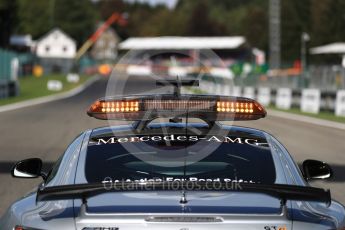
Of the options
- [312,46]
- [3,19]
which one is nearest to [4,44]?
[3,19]

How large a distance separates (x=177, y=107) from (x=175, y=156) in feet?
0.97

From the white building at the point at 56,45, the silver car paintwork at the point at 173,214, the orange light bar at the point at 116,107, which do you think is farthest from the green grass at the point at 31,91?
the white building at the point at 56,45

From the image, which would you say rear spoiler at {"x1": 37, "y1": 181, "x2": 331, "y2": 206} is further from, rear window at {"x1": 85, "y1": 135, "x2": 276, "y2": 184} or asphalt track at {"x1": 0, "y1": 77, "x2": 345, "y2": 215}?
asphalt track at {"x1": 0, "y1": 77, "x2": 345, "y2": 215}

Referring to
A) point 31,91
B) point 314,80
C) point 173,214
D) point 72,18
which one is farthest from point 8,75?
point 72,18

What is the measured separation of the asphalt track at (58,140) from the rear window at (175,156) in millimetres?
3981

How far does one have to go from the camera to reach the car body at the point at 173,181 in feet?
12.4

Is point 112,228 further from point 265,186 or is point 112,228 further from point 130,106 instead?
point 130,106

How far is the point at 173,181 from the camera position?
4.25 m

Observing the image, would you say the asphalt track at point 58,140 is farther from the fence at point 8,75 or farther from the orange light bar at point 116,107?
the fence at point 8,75

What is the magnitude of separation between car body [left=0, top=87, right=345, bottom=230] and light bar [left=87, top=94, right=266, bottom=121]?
12 cm

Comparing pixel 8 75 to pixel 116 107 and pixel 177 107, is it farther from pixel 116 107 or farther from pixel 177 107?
pixel 177 107

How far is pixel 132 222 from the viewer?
3.71 meters

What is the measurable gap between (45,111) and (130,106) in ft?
90.9

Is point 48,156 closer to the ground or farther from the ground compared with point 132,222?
closer to the ground
